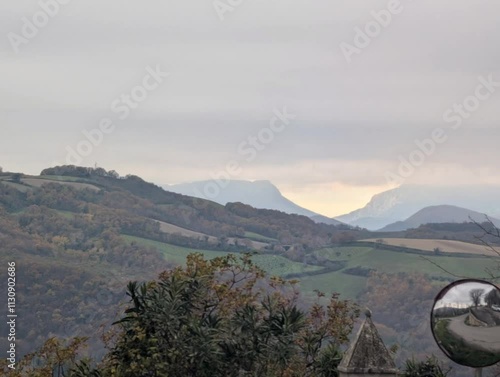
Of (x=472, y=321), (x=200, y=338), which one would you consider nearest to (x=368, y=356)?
(x=472, y=321)

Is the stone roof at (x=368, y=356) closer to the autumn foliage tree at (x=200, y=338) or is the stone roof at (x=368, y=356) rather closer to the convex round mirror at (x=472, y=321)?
the convex round mirror at (x=472, y=321)

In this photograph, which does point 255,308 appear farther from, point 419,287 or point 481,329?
point 419,287

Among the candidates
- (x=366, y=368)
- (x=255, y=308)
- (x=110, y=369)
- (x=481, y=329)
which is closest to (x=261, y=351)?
(x=255, y=308)

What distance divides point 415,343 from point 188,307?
15389 centimetres

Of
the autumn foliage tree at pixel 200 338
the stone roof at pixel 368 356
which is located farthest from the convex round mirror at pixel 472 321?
the autumn foliage tree at pixel 200 338

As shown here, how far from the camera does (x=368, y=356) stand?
1683cm

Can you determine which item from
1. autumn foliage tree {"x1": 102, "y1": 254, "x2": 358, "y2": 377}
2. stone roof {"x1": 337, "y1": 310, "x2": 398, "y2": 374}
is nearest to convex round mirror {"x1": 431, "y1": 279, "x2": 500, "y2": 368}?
stone roof {"x1": 337, "y1": 310, "x2": 398, "y2": 374}

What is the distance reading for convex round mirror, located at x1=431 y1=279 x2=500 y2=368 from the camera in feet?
41.0

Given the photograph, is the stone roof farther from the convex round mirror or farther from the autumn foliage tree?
the autumn foliage tree

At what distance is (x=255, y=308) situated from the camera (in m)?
28.5

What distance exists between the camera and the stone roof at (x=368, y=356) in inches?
661

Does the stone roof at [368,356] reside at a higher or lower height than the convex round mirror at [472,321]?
lower

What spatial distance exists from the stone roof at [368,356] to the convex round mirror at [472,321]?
4051 mm

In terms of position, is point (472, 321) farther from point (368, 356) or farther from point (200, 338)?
point (200, 338)
